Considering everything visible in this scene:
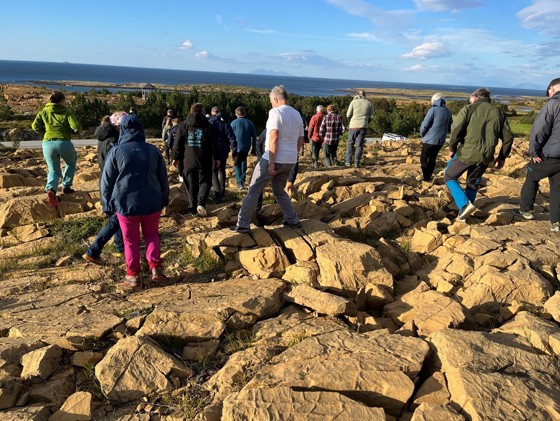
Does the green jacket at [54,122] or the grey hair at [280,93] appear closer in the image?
the grey hair at [280,93]

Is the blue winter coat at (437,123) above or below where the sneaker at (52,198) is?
above

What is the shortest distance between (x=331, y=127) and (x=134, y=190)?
686cm

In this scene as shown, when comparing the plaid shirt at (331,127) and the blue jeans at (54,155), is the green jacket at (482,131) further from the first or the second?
the blue jeans at (54,155)

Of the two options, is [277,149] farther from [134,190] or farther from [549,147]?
[549,147]

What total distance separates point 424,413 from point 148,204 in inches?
138

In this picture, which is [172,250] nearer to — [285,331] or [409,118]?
[285,331]

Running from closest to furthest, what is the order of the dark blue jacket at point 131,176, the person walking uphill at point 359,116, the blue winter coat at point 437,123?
1. the dark blue jacket at point 131,176
2. the blue winter coat at point 437,123
3. the person walking uphill at point 359,116

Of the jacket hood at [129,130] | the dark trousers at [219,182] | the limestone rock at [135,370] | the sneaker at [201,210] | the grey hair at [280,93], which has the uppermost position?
the grey hair at [280,93]

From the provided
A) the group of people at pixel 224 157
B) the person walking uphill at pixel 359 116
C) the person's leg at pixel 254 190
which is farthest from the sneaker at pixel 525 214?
the person walking uphill at pixel 359 116

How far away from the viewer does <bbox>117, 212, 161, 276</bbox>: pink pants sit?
15.4 ft

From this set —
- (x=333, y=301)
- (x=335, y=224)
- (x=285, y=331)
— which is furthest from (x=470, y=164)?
(x=285, y=331)

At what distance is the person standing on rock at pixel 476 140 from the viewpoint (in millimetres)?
5855

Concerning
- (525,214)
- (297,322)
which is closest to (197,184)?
(297,322)

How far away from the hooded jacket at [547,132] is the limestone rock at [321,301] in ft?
12.6
